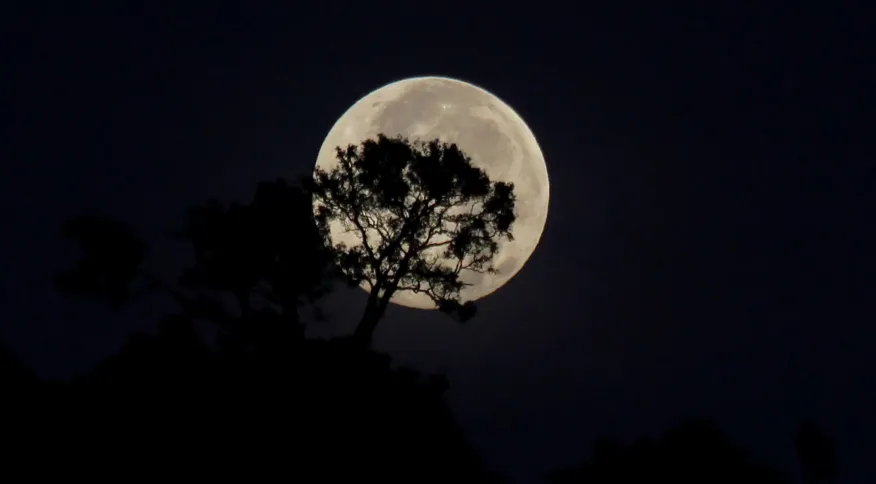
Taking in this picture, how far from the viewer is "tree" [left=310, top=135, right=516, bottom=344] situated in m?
23.0

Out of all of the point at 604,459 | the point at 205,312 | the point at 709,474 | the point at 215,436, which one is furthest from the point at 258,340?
the point at 709,474

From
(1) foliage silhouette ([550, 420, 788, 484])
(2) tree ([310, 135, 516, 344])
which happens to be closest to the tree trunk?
(2) tree ([310, 135, 516, 344])

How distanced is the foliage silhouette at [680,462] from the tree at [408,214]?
21.4 ft

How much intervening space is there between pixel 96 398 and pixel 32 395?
1.24 meters

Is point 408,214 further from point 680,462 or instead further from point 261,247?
point 680,462

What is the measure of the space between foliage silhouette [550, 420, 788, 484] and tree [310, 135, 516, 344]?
6.53 metres

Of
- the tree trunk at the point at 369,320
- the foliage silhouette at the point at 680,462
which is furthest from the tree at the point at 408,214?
the foliage silhouette at the point at 680,462

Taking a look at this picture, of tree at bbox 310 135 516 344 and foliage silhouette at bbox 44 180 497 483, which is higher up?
tree at bbox 310 135 516 344

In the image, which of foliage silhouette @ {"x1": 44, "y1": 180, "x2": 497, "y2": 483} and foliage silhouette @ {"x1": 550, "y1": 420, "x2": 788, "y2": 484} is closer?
foliage silhouette @ {"x1": 44, "y1": 180, "x2": 497, "y2": 483}

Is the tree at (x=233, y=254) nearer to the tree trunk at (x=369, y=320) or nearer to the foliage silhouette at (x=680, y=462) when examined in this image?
the tree trunk at (x=369, y=320)

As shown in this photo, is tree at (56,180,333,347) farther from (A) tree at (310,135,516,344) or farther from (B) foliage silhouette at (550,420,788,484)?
(B) foliage silhouette at (550,420,788,484)

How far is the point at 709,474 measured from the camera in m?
23.1

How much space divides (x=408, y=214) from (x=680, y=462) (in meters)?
11.0

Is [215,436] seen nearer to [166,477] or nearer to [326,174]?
[166,477]
